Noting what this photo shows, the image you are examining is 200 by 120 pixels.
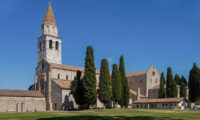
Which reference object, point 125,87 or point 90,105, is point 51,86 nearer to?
point 90,105

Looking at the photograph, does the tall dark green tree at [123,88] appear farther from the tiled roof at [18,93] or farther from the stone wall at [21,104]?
the tiled roof at [18,93]

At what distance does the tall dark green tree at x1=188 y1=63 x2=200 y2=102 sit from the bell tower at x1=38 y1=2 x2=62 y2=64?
40.4 m

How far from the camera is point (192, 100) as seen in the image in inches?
2717

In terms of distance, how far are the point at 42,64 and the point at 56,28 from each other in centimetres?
1783

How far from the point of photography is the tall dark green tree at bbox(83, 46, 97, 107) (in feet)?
158

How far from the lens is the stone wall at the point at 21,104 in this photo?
4975 centimetres

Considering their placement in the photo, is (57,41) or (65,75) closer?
(65,75)

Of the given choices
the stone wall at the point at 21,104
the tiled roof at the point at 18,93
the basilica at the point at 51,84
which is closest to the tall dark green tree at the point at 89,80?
the basilica at the point at 51,84

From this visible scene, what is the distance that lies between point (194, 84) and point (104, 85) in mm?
31337

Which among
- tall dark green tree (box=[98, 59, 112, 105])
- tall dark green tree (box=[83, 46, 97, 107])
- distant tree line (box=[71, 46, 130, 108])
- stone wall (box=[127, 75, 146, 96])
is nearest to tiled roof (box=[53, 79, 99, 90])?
distant tree line (box=[71, 46, 130, 108])

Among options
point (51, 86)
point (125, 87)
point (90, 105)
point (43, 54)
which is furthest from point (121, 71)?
point (43, 54)

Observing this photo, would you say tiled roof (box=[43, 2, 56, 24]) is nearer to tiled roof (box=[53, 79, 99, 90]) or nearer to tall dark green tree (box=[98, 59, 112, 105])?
tiled roof (box=[53, 79, 99, 90])

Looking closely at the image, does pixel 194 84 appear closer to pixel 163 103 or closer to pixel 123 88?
pixel 163 103

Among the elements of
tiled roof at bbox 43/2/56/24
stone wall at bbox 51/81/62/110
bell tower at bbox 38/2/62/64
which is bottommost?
stone wall at bbox 51/81/62/110
